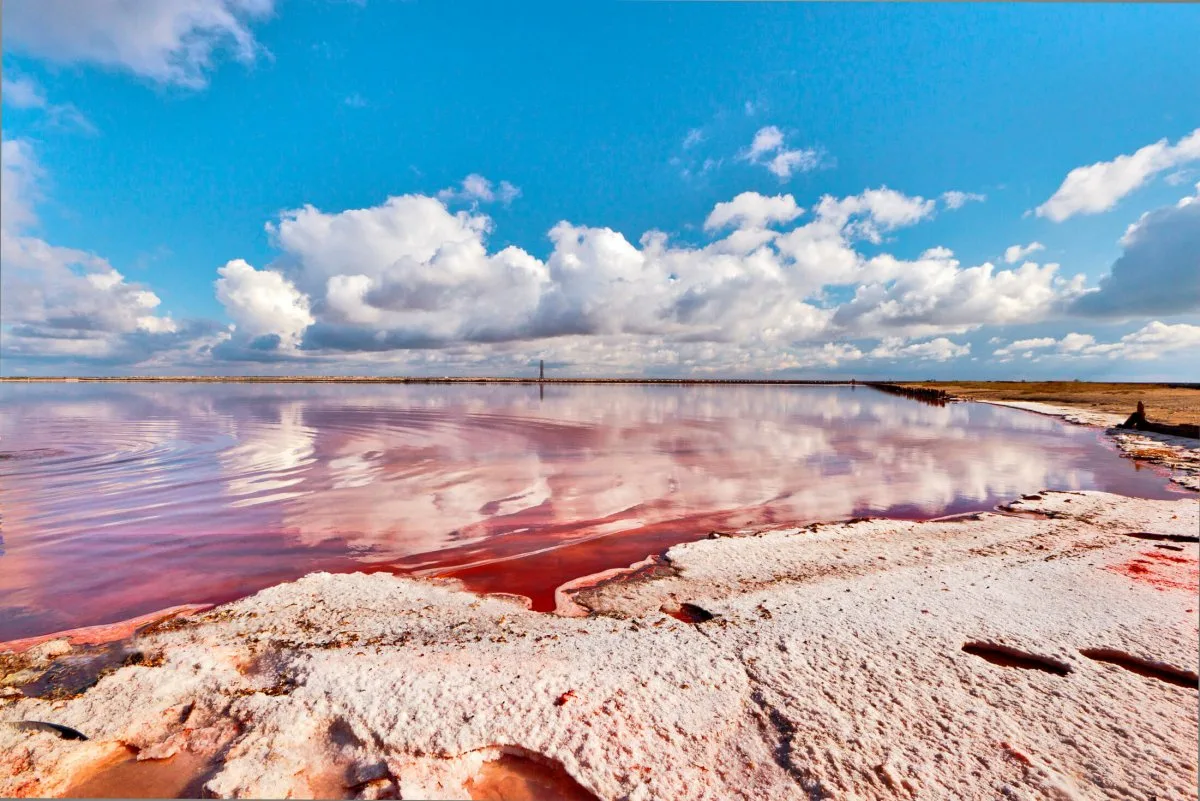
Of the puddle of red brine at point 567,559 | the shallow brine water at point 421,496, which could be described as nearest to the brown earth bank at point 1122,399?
the shallow brine water at point 421,496

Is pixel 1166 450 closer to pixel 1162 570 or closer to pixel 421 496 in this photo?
pixel 1162 570

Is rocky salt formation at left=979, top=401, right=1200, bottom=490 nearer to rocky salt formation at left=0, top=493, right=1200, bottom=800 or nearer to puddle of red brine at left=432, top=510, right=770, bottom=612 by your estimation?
rocky salt formation at left=0, top=493, right=1200, bottom=800

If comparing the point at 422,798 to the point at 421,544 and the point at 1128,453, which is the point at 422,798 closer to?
the point at 421,544

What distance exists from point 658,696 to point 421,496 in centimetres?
828

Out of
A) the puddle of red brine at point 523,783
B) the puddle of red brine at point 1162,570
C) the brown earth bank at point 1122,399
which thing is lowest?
the brown earth bank at point 1122,399

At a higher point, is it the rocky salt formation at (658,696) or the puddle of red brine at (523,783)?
the rocky salt formation at (658,696)

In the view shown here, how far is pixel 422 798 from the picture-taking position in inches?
122

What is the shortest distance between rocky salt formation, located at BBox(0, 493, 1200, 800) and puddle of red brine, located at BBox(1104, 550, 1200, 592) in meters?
0.07

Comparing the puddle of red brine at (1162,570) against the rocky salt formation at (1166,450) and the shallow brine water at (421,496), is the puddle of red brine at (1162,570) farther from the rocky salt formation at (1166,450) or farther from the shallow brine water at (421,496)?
the rocky salt formation at (1166,450)

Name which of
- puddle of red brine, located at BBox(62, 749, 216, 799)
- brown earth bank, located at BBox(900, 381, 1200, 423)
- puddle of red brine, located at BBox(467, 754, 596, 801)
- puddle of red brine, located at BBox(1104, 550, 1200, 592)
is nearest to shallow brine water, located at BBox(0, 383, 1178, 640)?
puddle of red brine, located at BBox(467, 754, 596, 801)

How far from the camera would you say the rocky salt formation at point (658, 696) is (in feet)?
10.7

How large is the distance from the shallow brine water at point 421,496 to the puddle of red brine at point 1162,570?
10.6 feet

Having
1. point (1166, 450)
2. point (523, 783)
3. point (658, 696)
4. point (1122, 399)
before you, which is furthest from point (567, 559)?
point (1122, 399)

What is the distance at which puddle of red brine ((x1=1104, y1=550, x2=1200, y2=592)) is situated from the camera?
6293mm
